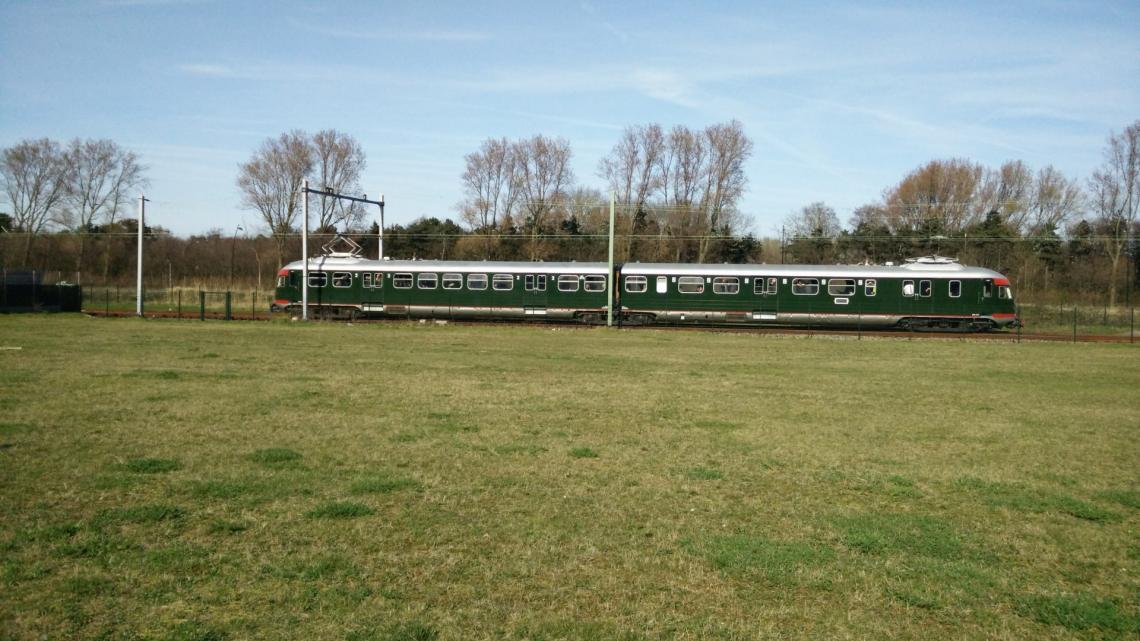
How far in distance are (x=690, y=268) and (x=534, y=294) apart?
7238mm

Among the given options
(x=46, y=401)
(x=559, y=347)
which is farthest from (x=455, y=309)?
(x=46, y=401)

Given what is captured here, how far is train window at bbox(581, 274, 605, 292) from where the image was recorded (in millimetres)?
39500

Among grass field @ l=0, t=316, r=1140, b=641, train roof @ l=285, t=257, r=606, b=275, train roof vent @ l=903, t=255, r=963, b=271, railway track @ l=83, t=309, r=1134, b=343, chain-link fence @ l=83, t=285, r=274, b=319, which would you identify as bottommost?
grass field @ l=0, t=316, r=1140, b=641

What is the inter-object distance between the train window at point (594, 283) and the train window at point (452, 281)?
5791 mm

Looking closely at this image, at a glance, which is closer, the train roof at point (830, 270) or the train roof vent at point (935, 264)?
the train roof at point (830, 270)

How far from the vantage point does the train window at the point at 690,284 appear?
1542 inches

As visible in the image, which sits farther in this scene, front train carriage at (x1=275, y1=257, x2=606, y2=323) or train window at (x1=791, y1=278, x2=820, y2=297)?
front train carriage at (x1=275, y1=257, x2=606, y2=323)

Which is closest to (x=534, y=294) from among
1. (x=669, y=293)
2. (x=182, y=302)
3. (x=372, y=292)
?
(x=669, y=293)

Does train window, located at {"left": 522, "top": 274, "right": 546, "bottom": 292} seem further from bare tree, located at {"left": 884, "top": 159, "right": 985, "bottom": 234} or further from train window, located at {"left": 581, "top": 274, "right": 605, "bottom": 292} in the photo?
bare tree, located at {"left": 884, "top": 159, "right": 985, "bottom": 234}

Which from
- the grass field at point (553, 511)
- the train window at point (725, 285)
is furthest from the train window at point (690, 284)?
the grass field at point (553, 511)

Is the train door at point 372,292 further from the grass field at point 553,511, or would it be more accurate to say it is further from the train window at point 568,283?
the grass field at point 553,511

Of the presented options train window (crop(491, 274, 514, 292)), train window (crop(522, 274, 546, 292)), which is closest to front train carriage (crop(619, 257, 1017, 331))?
train window (crop(522, 274, 546, 292))

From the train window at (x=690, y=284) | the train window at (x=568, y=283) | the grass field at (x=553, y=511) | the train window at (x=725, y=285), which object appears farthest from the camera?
the train window at (x=568, y=283)

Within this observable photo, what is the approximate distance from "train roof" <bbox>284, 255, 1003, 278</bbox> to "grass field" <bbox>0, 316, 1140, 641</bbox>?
872 inches
